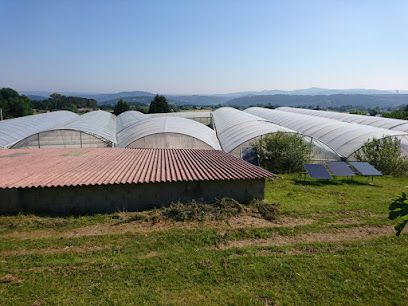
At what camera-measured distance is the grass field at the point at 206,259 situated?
636cm

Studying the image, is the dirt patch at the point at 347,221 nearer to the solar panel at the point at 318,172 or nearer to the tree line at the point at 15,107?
the solar panel at the point at 318,172

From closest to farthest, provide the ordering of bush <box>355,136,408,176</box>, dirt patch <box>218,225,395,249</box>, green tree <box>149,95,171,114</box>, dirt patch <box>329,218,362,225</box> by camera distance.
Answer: dirt patch <box>218,225,395,249</box>
dirt patch <box>329,218,362,225</box>
bush <box>355,136,408,176</box>
green tree <box>149,95,171,114</box>

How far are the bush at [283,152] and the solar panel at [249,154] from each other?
1.71ft

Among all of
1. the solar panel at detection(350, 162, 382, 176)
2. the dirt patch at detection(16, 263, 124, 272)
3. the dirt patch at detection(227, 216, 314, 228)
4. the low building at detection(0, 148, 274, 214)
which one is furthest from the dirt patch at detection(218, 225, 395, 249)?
the solar panel at detection(350, 162, 382, 176)

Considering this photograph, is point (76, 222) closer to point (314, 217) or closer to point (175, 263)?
point (175, 263)

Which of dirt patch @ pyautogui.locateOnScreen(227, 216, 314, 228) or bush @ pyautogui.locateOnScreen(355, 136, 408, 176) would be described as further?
bush @ pyautogui.locateOnScreen(355, 136, 408, 176)

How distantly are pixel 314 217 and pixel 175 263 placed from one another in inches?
264

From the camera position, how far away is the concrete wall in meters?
11.1

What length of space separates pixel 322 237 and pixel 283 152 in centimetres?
1213

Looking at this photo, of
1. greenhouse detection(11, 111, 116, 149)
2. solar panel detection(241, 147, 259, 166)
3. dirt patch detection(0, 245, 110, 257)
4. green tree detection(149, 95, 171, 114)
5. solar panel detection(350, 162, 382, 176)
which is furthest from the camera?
green tree detection(149, 95, 171, 114)

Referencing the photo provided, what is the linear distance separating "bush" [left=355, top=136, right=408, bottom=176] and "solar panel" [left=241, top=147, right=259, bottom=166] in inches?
366

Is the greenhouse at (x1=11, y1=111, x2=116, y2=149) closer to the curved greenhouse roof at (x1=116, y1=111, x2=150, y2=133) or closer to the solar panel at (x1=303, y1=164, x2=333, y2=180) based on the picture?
the curved greenhouse roof at (x1=116, y1=111, x2=150, y2=133)

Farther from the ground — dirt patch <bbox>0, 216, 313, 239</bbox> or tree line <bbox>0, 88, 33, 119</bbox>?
tree line <bbox>0, 88, 33, 119</bbox>

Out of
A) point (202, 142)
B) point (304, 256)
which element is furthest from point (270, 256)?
point (202, 142)
